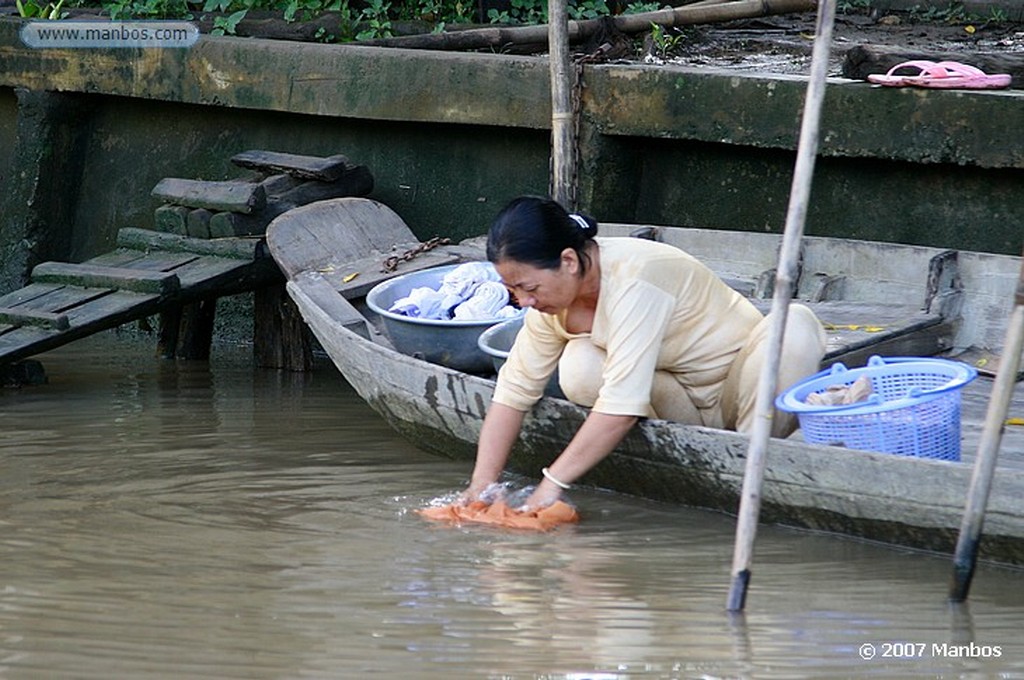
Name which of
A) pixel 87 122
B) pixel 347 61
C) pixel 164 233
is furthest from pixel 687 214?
pixel 87 122

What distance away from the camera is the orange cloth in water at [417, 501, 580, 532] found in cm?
466

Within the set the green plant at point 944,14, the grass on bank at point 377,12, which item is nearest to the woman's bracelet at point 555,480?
the grass on bank at point 377,12

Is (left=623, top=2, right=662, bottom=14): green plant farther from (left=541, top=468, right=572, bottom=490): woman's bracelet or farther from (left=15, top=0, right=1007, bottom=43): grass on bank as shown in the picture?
(left=541, top=468, right=572, bottom=490): woman's bracelet

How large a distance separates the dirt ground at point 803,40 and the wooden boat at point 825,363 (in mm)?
1805

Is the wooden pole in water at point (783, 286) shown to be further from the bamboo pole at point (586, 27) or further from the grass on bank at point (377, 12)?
the grass on bank at point (377, 12)

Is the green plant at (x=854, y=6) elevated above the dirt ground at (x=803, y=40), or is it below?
above

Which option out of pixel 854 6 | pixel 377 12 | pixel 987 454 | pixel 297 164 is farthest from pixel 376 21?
pixel 987 454

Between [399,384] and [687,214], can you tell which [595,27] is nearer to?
[687,214]

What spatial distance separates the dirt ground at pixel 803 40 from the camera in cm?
818

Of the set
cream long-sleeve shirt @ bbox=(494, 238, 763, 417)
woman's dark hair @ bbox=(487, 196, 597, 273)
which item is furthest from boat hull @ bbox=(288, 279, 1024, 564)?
woman's dark hair @ bbox=(487, 196, 597, 273)

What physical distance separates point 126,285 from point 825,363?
3216 mm

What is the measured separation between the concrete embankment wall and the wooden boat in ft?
1.73

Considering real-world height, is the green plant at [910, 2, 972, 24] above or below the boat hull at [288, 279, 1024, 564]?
above

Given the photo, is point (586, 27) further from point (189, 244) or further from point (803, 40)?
point (189, 244)
